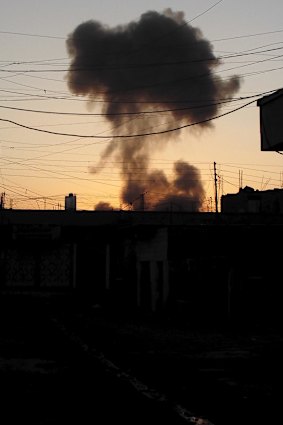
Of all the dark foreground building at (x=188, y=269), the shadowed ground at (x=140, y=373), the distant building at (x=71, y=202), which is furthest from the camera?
the distant building at (x=71, y=202)

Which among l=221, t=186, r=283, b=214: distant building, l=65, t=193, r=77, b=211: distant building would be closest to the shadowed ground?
l=221, t=186, r=283, b=214: distant building

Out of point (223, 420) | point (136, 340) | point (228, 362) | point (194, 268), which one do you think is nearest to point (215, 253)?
point (194, 268)

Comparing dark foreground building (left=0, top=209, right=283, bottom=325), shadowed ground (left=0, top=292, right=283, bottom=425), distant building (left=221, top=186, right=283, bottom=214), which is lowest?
shadowed ground (left=0, top=292, right=283, bottom=425)

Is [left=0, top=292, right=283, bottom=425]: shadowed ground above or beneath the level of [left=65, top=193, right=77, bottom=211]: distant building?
beneath

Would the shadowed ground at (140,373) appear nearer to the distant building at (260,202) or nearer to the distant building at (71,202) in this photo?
the distant building at (260,202)

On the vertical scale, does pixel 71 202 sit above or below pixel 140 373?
above

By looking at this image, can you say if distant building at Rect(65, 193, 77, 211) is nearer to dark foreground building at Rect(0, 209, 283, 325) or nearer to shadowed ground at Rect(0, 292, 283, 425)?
dark foreground building at Rect(0, 209, 283, 325)

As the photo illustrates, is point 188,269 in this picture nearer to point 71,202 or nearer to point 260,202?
point 260,202

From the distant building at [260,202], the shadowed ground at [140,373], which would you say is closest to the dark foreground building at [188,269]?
the shadowed ground at [140,373]

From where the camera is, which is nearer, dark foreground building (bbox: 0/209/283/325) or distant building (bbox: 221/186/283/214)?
dark foreground building (bbox: 0/209/283/325)

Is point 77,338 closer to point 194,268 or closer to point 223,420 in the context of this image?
point 194,268

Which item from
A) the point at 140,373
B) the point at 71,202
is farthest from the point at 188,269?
the point at 71,202

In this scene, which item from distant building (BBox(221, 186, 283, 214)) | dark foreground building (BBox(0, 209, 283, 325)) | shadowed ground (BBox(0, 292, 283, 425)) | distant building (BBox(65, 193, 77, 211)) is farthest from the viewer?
distant building (BBox(65, 193, 77, 211))

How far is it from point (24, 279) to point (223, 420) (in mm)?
43588
